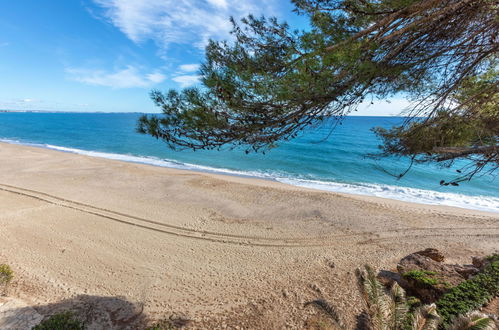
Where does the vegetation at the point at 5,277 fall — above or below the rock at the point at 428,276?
below

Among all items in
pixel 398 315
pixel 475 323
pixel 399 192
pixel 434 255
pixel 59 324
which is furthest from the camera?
pixel 399 192

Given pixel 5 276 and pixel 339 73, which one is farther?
pixel 5 276

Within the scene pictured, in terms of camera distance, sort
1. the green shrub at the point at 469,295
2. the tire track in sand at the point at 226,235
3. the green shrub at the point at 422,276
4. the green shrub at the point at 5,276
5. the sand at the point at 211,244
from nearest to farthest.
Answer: the green shrub at the point at 469,295 < the green shrub at the point at 422,276 < the green shrub at the point at 5,276 < the sand at the point at 211,244 < the tire track in sand at the point at 226,235

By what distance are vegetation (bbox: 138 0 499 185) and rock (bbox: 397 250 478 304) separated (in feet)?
6.83

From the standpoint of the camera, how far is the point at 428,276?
4477 mm

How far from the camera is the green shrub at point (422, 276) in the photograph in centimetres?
426

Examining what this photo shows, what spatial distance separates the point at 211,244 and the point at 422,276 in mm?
4875

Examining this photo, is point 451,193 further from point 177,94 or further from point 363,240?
point 177,94

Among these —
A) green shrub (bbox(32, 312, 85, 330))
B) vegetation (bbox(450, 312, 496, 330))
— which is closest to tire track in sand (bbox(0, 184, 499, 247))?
green shrub (bbox(32, 312, 85, 330))

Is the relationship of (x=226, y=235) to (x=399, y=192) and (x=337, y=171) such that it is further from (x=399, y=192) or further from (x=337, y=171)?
(x=337, y=171)

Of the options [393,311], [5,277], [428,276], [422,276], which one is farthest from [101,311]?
[428,276]

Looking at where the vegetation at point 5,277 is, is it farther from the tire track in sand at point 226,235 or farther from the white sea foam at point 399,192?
the white sea foam at point 399,192

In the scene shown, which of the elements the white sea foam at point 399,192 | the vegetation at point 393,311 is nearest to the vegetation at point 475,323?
the vegetation at point 393,311

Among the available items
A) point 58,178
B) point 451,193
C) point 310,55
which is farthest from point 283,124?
point 451,193
